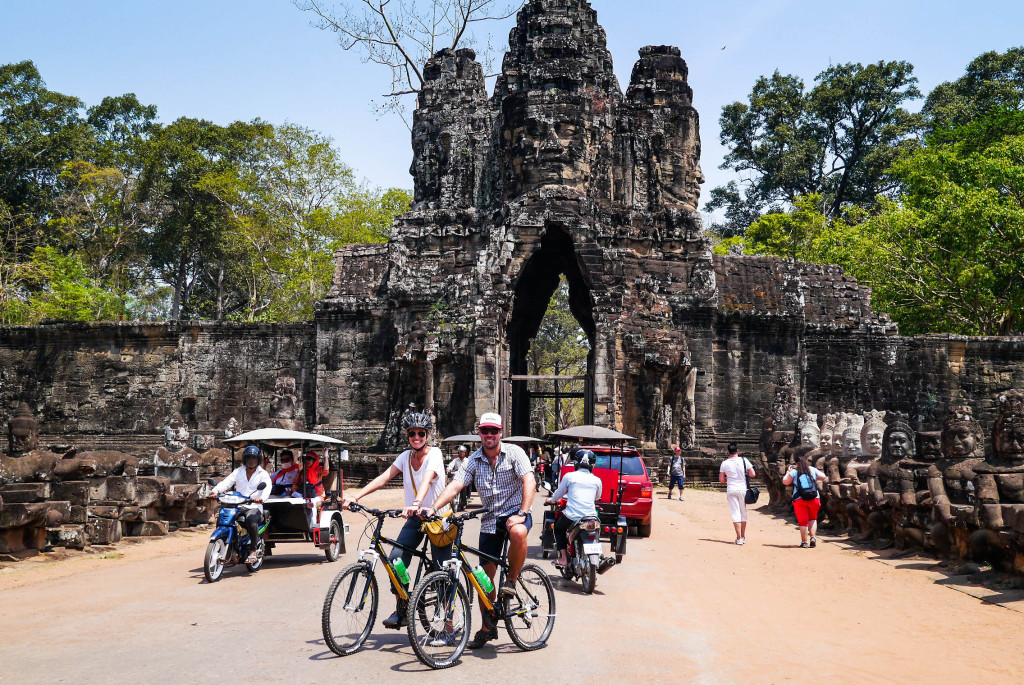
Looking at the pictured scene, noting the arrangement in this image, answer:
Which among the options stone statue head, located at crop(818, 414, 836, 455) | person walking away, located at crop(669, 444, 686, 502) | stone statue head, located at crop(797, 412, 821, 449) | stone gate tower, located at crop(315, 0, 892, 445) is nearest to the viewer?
stone statue head, located at crop(818, 414, 836, 455)

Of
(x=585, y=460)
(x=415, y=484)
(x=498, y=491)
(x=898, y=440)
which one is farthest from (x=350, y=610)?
(x=898, y=440)

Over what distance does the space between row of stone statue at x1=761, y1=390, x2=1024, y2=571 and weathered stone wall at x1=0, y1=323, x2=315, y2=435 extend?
54.8 feet

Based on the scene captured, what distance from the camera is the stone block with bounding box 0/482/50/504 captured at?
40.0 ft

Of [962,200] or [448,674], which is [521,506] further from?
[962,200]

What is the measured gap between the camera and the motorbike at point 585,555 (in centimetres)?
955

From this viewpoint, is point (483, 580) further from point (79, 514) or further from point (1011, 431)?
point (79, 514)

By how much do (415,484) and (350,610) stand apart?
1179mm

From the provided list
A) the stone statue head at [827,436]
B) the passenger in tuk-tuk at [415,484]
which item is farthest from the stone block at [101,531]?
the stone statue head at [827,436]

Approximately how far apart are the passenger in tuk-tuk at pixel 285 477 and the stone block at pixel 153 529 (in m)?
3.86

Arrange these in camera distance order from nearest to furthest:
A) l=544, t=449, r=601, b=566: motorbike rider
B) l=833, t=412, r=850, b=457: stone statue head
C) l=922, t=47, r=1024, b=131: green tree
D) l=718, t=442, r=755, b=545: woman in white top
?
l=544, t=449, r=601, b=566: motorbike rider
l=718, t=442, r=755, b=545: woman in white top
l=833, t=412, r=850, b=457: stone statue head
l=922, t=47, r=1024, b=131: green tree

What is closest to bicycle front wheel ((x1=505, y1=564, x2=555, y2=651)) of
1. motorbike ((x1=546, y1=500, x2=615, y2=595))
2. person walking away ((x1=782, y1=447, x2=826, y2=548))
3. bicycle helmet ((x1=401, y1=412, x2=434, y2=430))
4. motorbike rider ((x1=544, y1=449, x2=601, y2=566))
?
bicycle helmet ((x1=401, y1=412, x2=434, y2=430))

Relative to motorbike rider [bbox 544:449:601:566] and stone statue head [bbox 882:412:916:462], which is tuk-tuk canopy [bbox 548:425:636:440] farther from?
motorbike rider [bbox 544:449:601:566]

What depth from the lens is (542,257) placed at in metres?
29.8

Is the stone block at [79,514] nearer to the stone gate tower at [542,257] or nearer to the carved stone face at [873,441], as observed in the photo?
the stone gate tower at [542,257]
